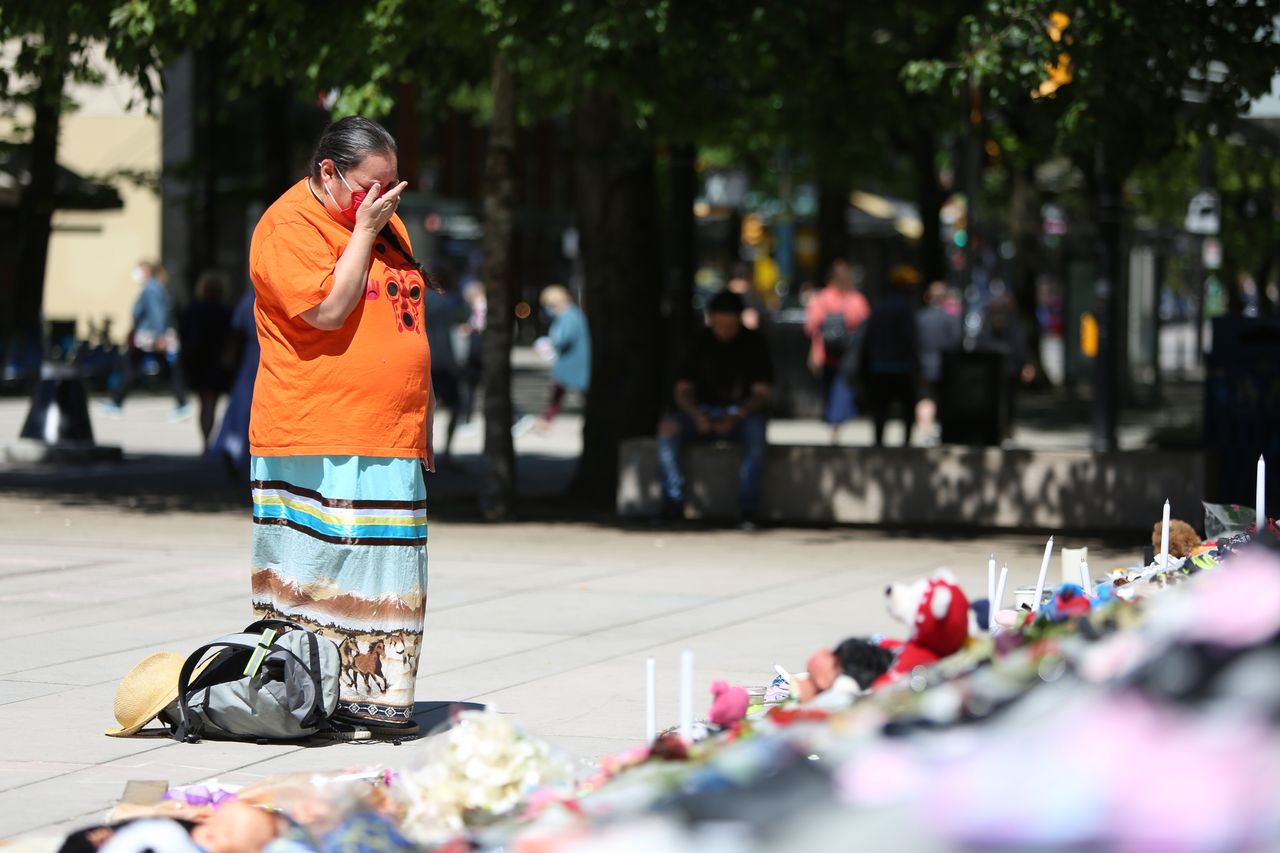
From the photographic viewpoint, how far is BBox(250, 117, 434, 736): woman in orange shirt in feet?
21.0

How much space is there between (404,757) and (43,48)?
799 cm

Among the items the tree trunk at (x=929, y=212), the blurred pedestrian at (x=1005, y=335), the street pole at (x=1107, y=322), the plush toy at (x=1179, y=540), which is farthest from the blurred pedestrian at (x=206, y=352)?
the tree trunk at (x=929, y=212)

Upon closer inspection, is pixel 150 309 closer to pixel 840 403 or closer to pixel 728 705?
pixel 840 403

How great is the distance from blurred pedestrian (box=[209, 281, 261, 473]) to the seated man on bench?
2.94 metres

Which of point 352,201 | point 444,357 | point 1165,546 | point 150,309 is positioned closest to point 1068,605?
point 1165,546

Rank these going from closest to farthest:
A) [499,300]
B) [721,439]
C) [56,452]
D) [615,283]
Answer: [499,300] < [721,439] < [615,283] < [56,452]

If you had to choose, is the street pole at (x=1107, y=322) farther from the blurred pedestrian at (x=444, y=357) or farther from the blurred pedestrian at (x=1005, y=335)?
the blurred pedestrian at (x=444, y=357)

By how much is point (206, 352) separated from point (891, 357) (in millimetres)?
5970

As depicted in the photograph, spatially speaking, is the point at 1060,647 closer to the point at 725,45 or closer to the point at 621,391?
the point at 725,45

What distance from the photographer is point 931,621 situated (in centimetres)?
441

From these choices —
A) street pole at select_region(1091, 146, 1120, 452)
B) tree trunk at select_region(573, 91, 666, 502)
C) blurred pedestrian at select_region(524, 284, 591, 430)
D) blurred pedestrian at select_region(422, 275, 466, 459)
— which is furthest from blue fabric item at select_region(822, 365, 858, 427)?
tree trunk at select_region(573, 91, 666, 502)

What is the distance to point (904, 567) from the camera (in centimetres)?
1138

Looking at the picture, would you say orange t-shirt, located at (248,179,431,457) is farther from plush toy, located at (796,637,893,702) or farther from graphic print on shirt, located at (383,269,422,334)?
plush toy, located at (796,637,893,702)

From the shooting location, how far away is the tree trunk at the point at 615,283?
1431 cm
